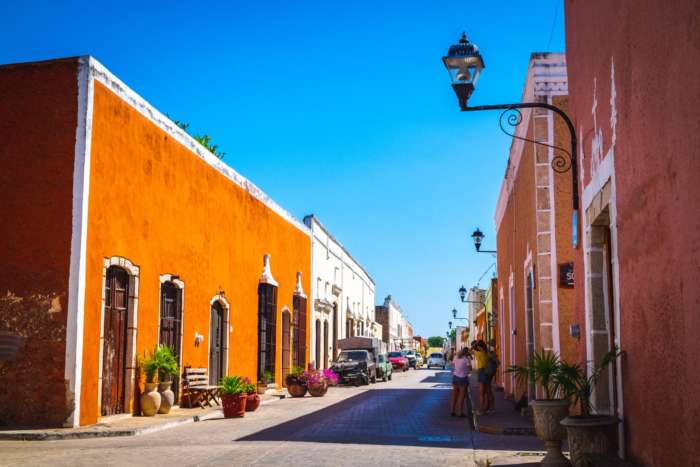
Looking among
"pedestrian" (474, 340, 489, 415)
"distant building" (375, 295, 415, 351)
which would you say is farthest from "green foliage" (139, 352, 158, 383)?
"distant building" (375, 295, 415, 351)

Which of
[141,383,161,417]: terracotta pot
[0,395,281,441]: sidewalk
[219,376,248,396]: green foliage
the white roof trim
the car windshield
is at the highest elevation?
the white roof trim

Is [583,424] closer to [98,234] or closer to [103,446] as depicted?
[103,446]

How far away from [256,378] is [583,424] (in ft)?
62.4

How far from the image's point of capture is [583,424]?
7.43 metres

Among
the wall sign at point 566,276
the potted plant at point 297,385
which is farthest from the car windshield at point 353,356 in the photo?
the wall sign at point 566,276

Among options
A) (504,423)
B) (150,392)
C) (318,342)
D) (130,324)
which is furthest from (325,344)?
(504,423)

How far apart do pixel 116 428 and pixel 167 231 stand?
571cm

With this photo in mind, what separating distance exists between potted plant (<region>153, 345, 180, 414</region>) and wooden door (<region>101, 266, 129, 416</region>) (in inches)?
34.7

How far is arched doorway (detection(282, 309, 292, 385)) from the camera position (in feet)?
94.5

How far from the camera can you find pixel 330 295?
130 ft

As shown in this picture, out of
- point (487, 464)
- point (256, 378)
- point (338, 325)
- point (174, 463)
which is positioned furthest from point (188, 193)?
point (338, 325)

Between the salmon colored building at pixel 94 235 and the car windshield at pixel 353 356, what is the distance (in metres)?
13.5

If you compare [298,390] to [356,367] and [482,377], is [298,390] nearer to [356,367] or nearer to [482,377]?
[356,367]

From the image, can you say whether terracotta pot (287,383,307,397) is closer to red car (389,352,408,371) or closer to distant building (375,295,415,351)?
red car (389,352,408,371)
